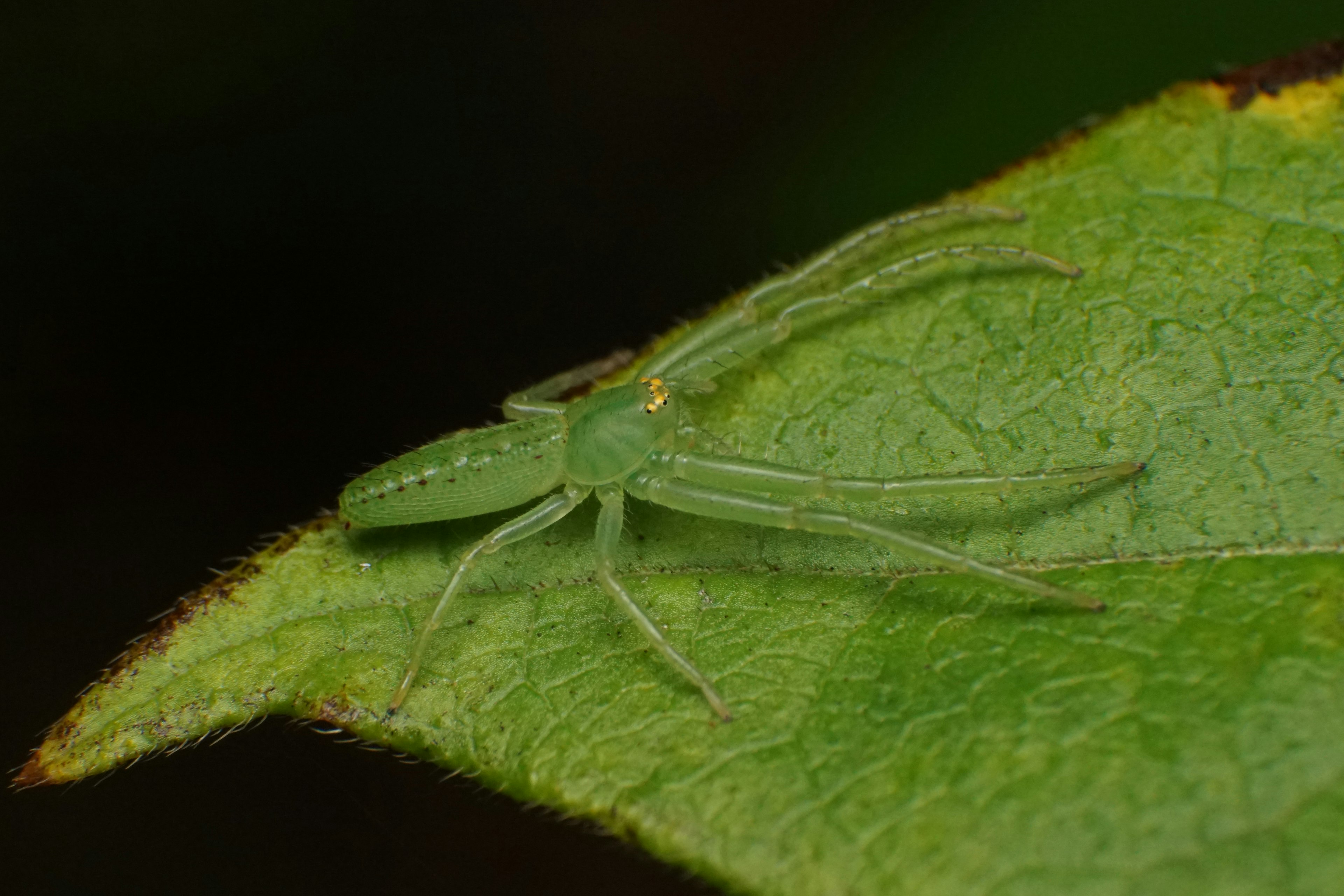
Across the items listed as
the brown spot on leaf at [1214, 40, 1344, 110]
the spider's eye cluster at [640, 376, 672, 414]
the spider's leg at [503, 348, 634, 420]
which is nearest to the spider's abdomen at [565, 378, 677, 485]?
the spider's eye cluster at [640, 376, 672, 414]

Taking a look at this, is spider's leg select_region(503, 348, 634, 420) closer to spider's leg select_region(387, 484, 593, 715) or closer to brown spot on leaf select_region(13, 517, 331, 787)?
spider's leg select_region(387, 484, 593, 715)

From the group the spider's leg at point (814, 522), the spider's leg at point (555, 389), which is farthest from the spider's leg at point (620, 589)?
the spider's leg at point (555, 389)

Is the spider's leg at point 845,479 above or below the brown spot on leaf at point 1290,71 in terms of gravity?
below

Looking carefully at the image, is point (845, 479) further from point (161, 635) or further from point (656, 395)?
point (161, 635)

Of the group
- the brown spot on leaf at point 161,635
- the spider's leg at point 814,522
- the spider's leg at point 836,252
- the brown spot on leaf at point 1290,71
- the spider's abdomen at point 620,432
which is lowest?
the brown spot on leaf at point 161,635

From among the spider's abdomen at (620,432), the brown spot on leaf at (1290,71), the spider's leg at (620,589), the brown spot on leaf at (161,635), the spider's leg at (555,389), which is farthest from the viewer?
the spider's leg at (555,389)

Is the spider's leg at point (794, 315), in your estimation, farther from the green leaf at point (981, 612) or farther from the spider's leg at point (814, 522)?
the spider's leg at point (814, 522)
